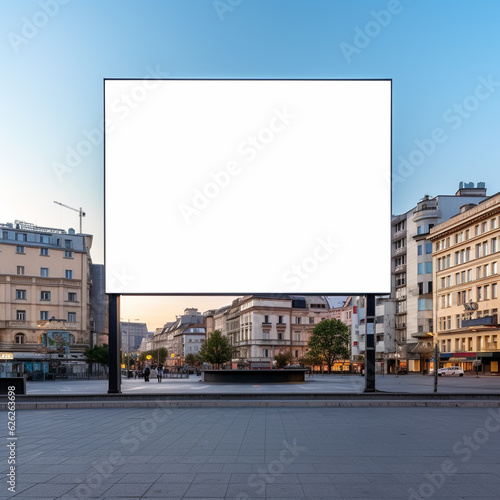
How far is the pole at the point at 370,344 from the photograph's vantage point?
29750 millimetres

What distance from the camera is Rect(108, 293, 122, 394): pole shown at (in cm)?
3050

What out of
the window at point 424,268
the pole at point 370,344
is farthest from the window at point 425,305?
the pole at point 370,344

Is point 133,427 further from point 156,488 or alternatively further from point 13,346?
point 13,346

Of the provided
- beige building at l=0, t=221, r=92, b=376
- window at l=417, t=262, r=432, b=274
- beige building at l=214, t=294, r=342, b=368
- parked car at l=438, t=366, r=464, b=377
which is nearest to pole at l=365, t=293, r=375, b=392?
parked car at l=438, t=366, r=464, b=377

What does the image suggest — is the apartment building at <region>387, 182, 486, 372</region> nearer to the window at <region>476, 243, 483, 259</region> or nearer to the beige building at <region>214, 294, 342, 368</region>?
the window at <region>476, 243, 483, 259</region>

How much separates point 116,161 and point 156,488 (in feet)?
70.6

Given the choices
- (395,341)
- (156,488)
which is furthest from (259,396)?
(395,341)

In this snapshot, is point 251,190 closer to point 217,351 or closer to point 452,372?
point 452,372

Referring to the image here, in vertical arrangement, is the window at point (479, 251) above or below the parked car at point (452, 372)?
above

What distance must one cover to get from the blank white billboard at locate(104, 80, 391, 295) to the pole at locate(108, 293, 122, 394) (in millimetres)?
1792

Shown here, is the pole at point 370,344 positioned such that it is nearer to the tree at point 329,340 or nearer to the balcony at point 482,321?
the balcony at point 482,321

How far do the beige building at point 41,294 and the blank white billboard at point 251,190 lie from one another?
190 feet

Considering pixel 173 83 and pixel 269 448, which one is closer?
pixel 269 448

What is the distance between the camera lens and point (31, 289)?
91562 millimetres
